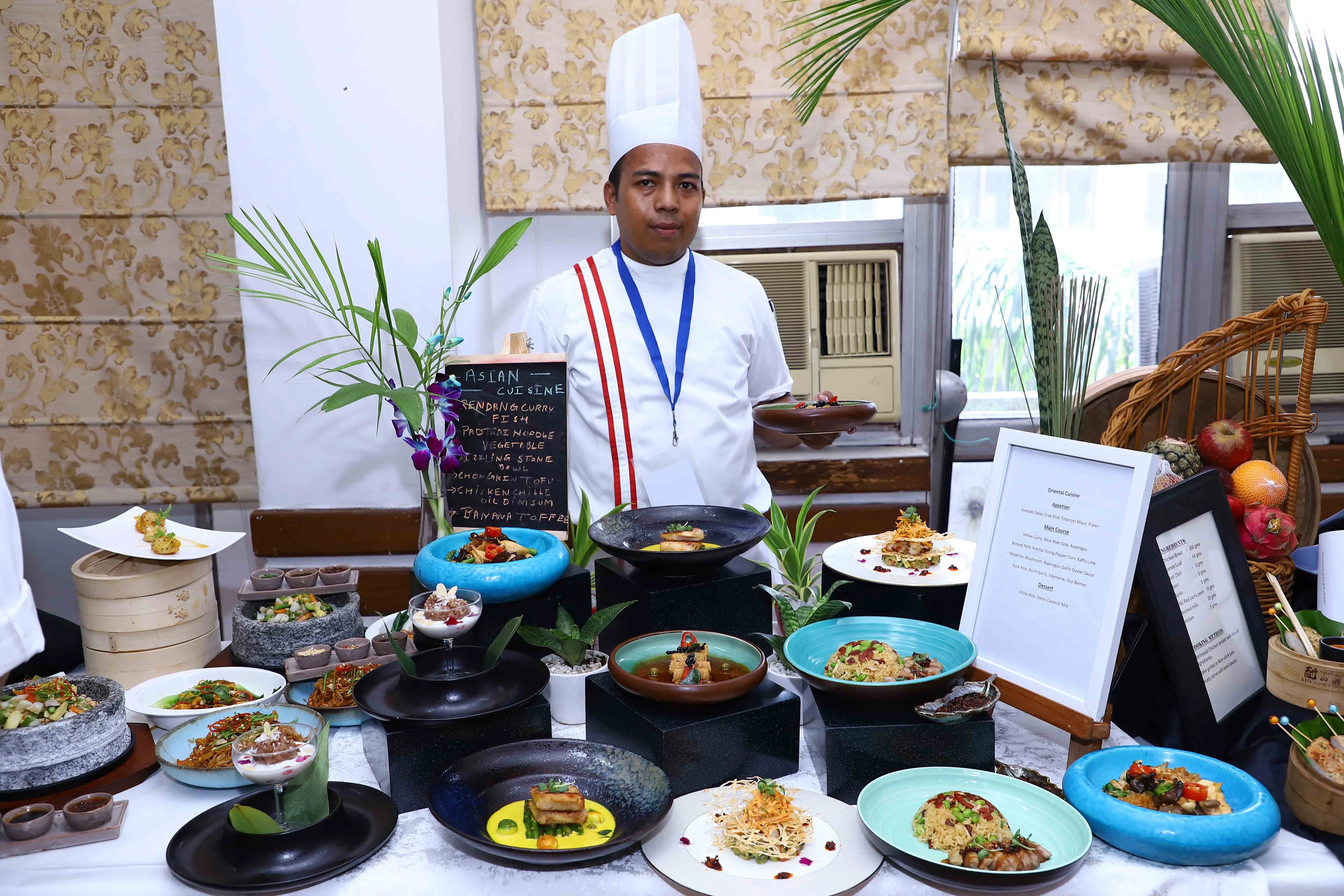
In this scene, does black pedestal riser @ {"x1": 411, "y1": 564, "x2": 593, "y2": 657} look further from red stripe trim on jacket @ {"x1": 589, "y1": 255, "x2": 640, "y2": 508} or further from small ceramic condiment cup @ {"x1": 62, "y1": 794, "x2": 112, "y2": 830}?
red stripe trim on jacket @ {"x1": 589, "y1": 255, "x2": 640, "y2": 508}

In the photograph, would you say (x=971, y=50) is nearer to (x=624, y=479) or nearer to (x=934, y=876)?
(x=624, y=479)

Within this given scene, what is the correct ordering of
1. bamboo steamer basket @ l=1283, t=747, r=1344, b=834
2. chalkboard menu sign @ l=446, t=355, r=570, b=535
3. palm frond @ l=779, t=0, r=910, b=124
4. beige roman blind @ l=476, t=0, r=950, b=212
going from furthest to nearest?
beige roman blind @ l=476, t=0, r=950, b=212 < palm frond @ l=779, t=0, r=910, b=124 < chalkboard menu sign @ l=446, t=355, r=570, b=535 < bamboo steamer basket @ l=1283, t=747, r=1344, b=834

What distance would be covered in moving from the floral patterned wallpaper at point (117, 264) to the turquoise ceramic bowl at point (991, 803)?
2521 millimetres

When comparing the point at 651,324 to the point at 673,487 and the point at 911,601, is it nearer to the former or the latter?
the point at 673,487

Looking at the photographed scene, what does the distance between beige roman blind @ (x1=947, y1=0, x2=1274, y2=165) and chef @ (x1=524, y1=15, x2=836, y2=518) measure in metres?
1.15

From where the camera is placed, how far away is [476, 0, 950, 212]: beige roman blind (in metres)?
2.94

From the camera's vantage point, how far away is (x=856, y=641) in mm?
1390

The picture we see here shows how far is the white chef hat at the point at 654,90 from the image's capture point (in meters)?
2.23

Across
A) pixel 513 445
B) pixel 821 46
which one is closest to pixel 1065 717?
pixel 513 445

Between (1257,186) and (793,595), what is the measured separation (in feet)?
9.68

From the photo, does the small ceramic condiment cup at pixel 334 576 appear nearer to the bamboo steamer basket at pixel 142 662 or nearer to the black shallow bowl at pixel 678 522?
the bamboo steamer basket at pixel 142 662

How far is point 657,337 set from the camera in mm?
2344

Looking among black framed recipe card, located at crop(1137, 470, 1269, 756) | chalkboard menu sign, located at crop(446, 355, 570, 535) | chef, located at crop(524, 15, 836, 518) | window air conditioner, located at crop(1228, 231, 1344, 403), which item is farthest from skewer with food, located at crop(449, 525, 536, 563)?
window air conditioner, located at crop(1228, 231, 1344, 403)

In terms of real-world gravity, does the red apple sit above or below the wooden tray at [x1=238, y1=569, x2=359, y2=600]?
above
